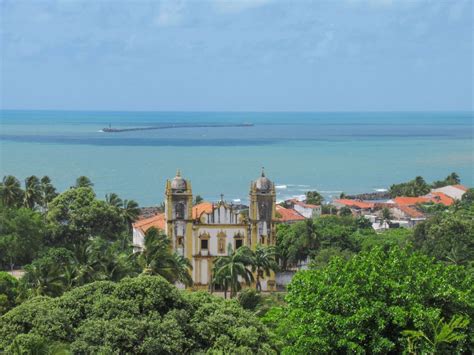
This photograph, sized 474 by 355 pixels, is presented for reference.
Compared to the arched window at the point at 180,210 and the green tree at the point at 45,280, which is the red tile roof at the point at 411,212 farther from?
the green tree at the point at 45,280

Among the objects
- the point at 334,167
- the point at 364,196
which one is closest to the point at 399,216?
the point at 364,196

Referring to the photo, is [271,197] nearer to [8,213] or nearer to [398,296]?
[8,213]

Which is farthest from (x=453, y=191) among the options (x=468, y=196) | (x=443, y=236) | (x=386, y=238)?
(x=443, y=236)

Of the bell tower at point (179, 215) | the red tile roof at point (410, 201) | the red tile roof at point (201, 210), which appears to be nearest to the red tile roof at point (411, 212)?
the red tile roof at point (410, 201)

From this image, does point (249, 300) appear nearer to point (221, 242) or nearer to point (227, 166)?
point (221, 242)

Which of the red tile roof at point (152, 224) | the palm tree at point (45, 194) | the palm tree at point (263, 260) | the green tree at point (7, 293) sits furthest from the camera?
the palm tree at point (45, 194)

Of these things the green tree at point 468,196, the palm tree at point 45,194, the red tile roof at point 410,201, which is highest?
the palm tree at point 45,194

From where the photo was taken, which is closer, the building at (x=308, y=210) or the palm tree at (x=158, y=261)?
the palm tree at (x=158, y=261)
